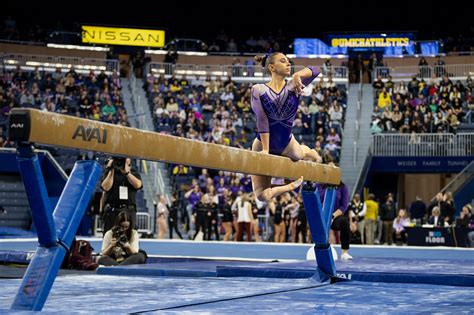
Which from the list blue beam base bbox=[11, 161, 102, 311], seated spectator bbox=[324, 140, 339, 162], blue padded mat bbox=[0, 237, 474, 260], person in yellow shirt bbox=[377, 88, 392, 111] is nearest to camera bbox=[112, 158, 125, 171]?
blue padded mat bbox=[0, 237, 474, 260]

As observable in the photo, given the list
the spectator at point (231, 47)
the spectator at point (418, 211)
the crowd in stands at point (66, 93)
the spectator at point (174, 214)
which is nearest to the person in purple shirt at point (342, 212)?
the spectator at point (174, 214)

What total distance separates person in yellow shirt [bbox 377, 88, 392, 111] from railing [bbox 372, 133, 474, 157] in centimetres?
304

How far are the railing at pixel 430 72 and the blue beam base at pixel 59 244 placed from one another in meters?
24.8

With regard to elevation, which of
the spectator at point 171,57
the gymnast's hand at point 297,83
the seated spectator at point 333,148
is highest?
the spectator at point 171,57

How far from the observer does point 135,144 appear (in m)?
4.77

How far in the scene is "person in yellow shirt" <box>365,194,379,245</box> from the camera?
1945 centimetres

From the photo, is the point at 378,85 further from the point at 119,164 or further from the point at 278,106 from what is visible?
the point at 278,106

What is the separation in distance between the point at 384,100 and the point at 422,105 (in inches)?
60.7

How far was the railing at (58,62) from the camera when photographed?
1130 inches

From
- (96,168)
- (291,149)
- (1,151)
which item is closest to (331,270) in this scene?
(291,149)

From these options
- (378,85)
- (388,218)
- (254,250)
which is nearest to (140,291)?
(254,250)

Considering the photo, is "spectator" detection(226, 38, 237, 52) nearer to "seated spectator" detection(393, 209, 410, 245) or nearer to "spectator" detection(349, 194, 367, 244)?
"spectator" detection(349, 194, 367, 244)

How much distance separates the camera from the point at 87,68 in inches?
1172

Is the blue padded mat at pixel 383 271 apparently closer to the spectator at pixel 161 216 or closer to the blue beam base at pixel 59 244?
the blue beam base at pixel 59 244
